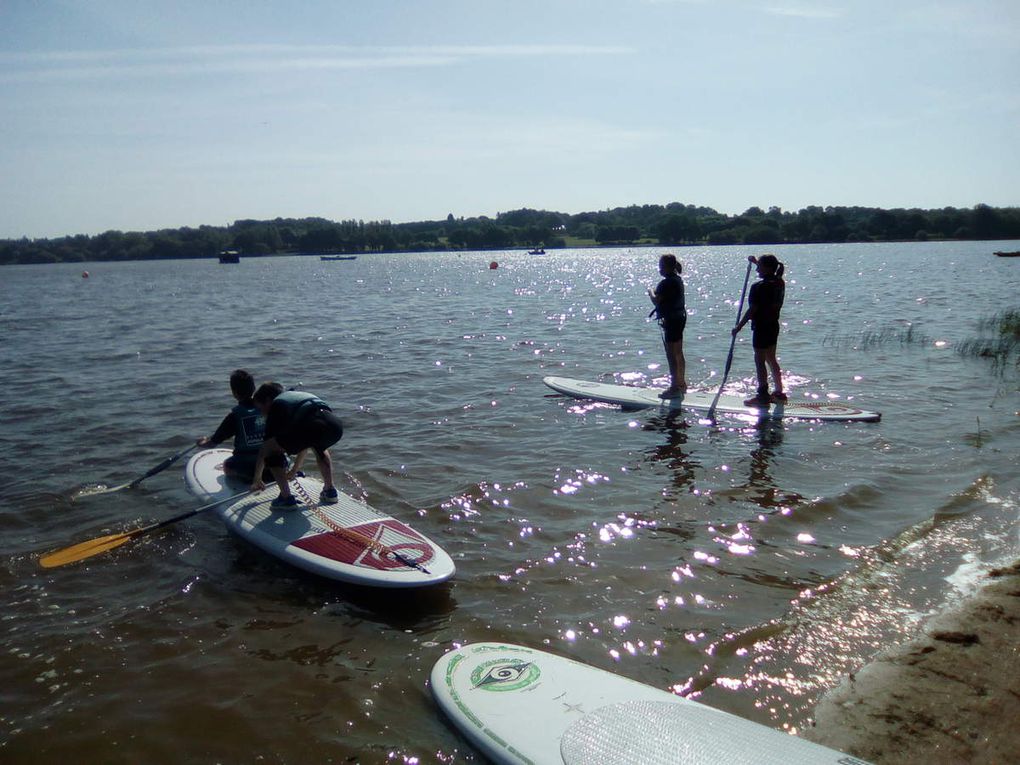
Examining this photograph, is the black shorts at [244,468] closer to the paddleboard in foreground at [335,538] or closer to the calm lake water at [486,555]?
the paddleboard in foreground at [335,538]

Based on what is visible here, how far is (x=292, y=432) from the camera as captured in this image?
6680mm

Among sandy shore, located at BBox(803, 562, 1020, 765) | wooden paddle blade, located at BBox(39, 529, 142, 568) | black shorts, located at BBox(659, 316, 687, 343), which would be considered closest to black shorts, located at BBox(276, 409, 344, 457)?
wooden paddle blade, located at BBox(39, 529, 142, 568)

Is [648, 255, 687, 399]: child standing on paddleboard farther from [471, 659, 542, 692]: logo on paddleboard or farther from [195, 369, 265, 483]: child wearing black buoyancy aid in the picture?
[471, 659, 542, 692]: logo on paddleboard

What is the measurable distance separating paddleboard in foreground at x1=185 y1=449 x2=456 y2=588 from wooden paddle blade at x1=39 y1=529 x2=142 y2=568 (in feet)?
2.89

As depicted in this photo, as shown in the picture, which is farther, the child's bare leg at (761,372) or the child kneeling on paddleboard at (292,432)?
the child's bare leg at (761,372)

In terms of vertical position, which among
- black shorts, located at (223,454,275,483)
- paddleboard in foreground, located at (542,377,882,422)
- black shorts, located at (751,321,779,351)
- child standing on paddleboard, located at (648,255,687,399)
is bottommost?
paddleboard in foreground, located at (542,377,882,422)

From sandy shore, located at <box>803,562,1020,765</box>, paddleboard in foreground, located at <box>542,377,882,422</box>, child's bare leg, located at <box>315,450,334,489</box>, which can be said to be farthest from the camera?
paddleboard in foreground, located at <box>542,377,882,422</box>

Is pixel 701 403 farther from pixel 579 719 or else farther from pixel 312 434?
pixel 579 719

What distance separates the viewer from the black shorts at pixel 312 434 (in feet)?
21.9

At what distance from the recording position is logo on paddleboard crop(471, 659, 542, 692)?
434cm

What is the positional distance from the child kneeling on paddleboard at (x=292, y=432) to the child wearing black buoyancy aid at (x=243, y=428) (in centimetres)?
35

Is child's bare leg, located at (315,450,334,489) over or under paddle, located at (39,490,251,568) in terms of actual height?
over

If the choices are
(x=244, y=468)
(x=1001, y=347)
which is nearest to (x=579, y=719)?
(x=244, y=468)

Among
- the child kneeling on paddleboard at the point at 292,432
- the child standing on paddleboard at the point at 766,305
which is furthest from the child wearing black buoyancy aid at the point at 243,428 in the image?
the child standing on paddleboard at the point at 766,305
